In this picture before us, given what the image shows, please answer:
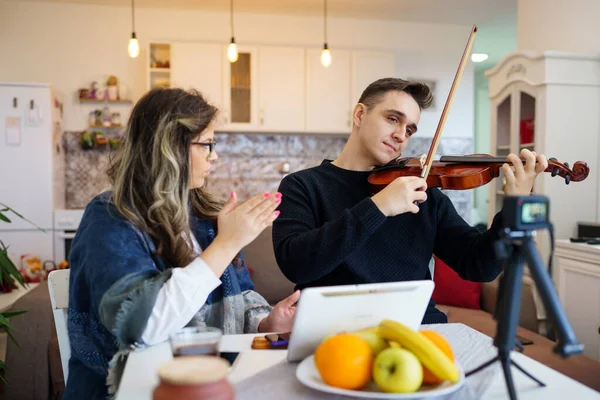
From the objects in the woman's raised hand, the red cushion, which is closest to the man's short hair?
the woman's raised hand

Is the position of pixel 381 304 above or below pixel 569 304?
above

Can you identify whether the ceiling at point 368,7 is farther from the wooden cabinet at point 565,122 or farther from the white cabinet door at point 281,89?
the wooden cabinet at point 565,122

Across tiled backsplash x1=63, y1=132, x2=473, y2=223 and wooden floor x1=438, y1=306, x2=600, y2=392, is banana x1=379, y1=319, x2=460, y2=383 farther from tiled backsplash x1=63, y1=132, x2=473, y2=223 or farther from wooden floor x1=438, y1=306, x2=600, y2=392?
tiled backsplash x1=63, y1=132, x2=473, y2=223

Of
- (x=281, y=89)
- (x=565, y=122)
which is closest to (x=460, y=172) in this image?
(x=565, y=122)

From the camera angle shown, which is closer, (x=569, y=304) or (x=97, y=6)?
(x=569, y=304)

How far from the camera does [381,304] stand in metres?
1.01

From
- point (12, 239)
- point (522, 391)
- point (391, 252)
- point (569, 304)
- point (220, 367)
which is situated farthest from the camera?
point (12, 239)

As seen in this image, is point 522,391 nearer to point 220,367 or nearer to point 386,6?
point 220,367

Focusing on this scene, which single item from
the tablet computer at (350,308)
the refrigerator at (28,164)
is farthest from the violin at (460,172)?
the refrigerator at (28,164)

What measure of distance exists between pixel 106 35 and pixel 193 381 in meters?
5.26

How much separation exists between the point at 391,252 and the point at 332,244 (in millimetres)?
298

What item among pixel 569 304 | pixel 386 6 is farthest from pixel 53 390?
pixel 386 6

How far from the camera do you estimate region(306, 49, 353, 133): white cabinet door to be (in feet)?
18.1

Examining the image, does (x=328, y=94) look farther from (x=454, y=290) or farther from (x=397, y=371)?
(x=397, y=371)
